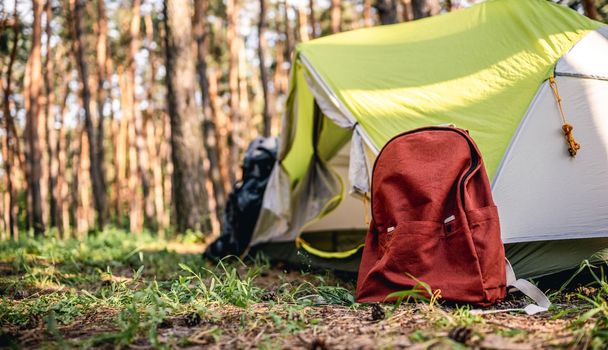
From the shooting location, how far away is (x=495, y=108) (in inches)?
121

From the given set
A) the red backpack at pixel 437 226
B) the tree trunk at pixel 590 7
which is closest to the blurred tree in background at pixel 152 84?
the tree trunk at pixel 590 7

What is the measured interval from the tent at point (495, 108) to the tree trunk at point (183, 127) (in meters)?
2.85

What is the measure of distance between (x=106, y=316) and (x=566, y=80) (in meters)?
2.91

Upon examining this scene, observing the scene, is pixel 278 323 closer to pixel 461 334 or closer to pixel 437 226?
pixel 461 334

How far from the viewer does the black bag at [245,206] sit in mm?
4680

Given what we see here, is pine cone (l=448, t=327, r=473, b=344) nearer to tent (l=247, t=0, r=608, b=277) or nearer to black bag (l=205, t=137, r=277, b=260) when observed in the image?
tent (l=247, t=0, r=608, b=277)

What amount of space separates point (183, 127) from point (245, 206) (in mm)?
3054

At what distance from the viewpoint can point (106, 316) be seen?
2186 millimetres

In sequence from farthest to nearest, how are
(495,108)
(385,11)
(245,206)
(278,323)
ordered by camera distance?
(385,11) → (245,206) → (495,108) → (278,323)

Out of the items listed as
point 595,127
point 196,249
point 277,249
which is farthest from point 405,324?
point 196,249

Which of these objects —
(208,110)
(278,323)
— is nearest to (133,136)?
(208,110)

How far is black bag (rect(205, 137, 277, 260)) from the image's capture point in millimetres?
4680

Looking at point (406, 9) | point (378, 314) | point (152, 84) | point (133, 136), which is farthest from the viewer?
point (152, 84)

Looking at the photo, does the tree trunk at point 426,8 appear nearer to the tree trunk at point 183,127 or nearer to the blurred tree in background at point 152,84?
the blurred tree in background at point 152,84
